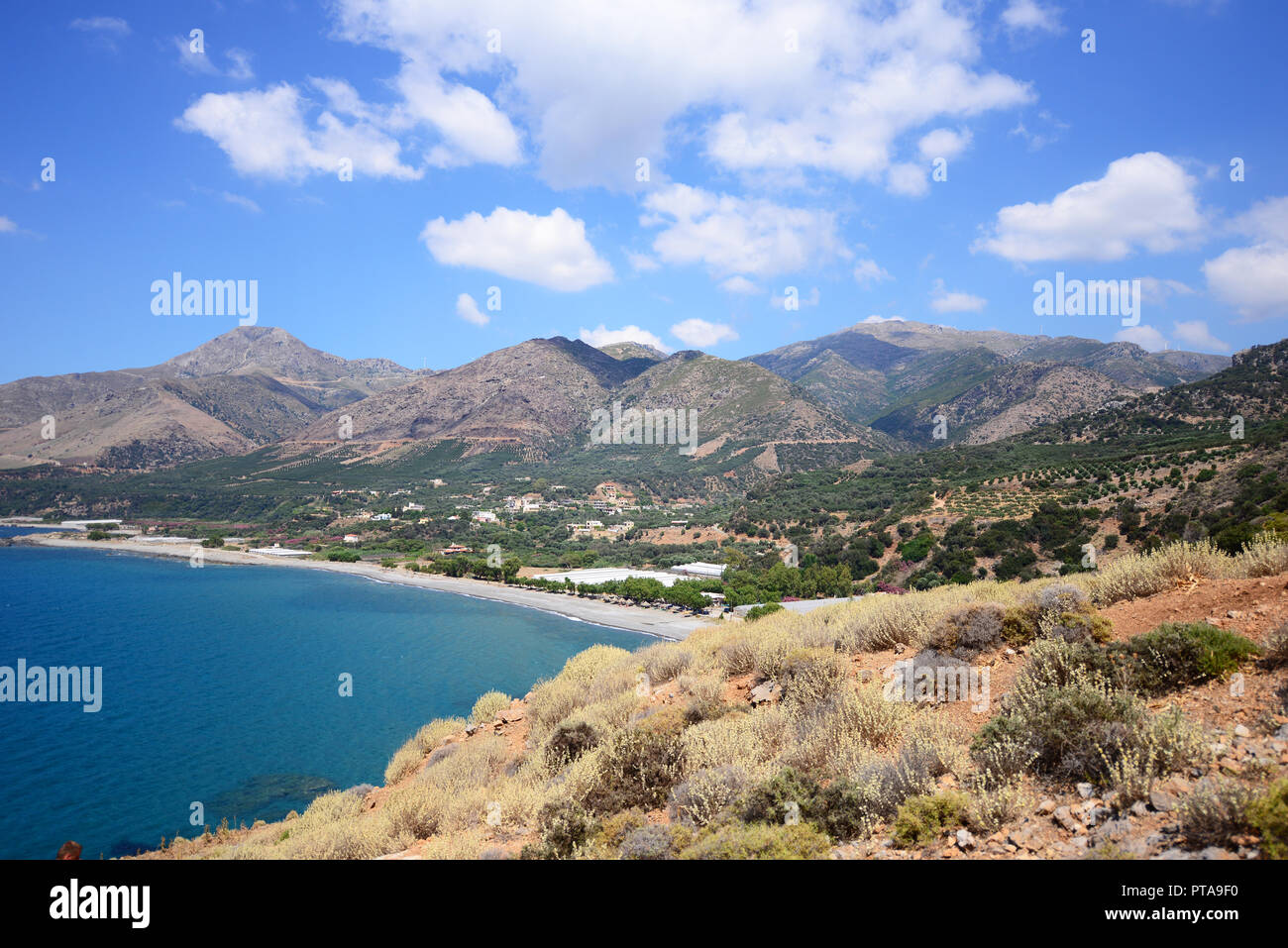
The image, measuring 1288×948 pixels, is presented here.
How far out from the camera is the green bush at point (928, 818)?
4066mm

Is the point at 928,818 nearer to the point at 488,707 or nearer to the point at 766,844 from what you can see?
the point at 766,844

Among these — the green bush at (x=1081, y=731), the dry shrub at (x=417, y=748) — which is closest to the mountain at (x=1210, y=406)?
the green bush at (x=1081, y=731)

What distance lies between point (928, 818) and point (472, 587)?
63550 millimetres

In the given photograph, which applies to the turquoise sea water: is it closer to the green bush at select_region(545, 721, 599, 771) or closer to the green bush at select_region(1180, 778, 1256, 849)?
the green bush at select_region(545, 721, 599, 771)

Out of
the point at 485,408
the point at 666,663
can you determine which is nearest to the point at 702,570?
the point at 666,663

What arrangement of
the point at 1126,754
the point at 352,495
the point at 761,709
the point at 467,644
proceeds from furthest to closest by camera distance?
the point at 352,495 → the point at 467,644 → the point at 761,709 → the point at 1126,754

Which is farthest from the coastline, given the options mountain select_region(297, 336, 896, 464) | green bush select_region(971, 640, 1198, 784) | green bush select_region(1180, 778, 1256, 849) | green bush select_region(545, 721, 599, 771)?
mountain select_region(297, 336, 896, 464)

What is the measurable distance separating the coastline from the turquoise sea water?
163 centimetres

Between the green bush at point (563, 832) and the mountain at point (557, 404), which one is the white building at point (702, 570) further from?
the mountain at point (557, 404)

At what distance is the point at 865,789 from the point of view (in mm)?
4531

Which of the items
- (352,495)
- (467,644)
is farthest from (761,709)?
(352,495)

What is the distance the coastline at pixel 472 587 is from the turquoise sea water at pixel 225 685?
1626 millimetres

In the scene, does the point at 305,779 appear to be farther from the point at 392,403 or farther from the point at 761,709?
the point at 392,403
